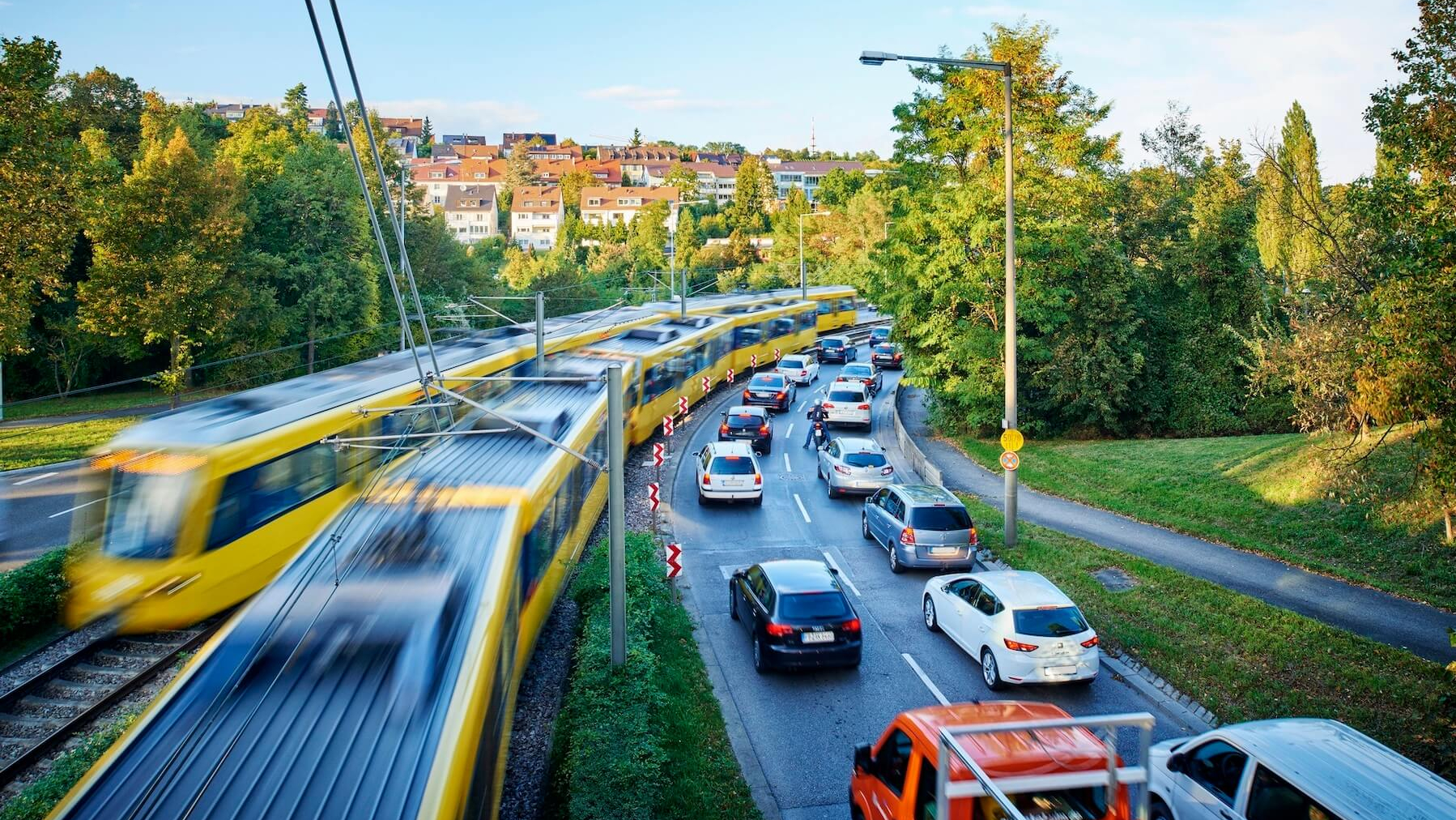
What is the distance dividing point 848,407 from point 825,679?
62.4 ft

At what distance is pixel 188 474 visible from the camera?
12.9 meters

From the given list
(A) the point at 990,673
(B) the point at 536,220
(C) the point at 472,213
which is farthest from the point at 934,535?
(C) the point at 472,213

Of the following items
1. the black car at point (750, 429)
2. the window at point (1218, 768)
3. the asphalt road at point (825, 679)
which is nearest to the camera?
the window at point (1218, 768)

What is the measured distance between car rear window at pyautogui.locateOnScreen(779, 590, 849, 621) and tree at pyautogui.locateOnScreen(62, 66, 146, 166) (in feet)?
145

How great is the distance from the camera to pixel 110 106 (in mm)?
46625

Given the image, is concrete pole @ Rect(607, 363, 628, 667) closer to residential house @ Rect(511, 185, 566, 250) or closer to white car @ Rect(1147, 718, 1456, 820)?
white car @ Rect(1147, 718, 1456, 820)

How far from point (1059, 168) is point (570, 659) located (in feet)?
70.8

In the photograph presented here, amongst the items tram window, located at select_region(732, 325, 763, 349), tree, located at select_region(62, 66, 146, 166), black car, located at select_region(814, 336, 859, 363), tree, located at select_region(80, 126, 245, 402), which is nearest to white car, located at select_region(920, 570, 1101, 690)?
tram window, located at select_region(732, 325, 763, 349)

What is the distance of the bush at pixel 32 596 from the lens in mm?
14047

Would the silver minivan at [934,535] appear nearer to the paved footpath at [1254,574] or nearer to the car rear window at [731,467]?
the paved footpath at [1254,574]

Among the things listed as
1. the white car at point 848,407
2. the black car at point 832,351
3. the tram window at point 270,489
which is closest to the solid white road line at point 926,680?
the tram window at point 270,489

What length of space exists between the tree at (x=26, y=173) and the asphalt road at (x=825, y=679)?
16.2m

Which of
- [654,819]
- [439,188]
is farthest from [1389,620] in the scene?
[439,188]

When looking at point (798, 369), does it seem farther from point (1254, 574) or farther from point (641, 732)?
point (641, 732)
